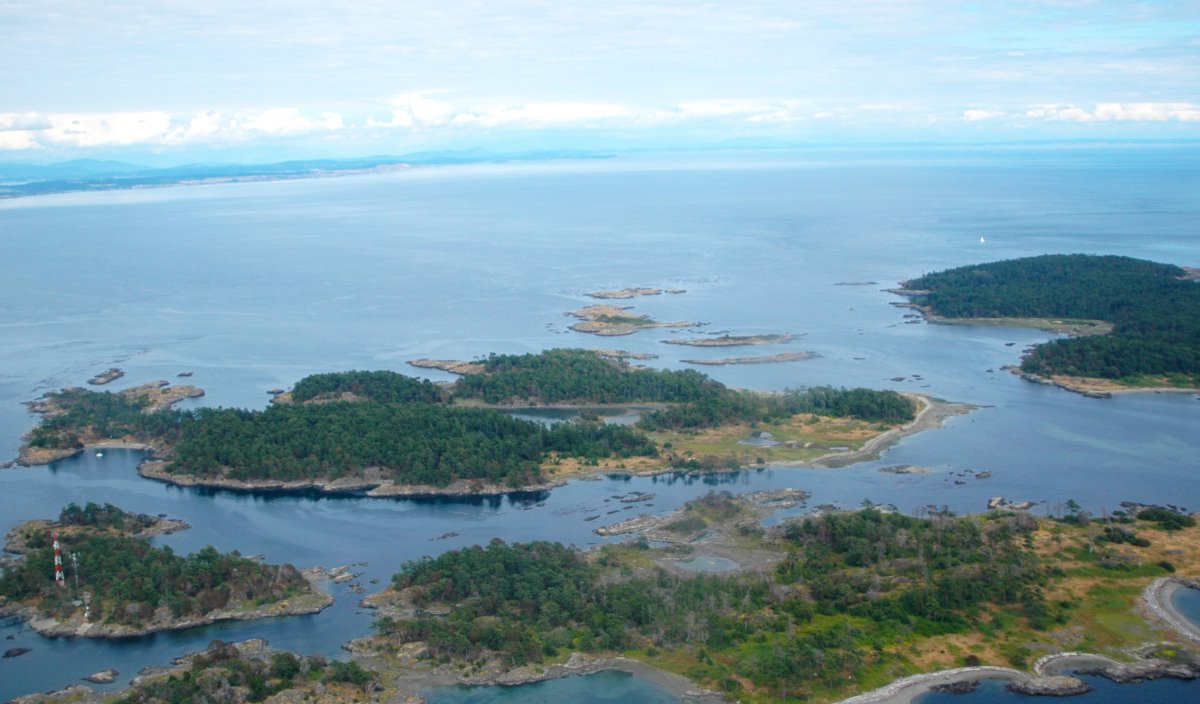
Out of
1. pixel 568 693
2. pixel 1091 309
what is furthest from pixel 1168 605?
pixel 1091 309

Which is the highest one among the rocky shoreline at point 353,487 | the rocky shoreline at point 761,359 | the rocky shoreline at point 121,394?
the rocky shoreline at point 761,359

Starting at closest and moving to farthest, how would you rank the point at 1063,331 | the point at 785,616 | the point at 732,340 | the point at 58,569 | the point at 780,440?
the point at 785,616 → the point at 58,569 → the point at 780,440 → the point at 732,340 → the point at 1063,331

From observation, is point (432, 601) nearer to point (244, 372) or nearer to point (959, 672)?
point (959, 672)

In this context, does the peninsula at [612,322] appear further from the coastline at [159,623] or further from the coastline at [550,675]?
the coastline at [550,675]

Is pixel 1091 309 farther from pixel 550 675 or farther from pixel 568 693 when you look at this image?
pixel 568 693

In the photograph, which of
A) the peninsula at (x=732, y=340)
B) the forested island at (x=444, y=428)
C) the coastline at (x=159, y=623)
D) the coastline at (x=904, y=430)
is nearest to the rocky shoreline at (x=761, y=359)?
the peninsula at (x=732, y=340)
